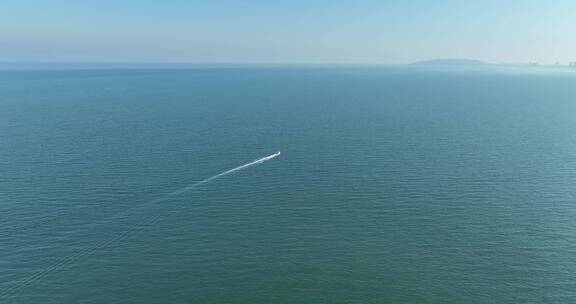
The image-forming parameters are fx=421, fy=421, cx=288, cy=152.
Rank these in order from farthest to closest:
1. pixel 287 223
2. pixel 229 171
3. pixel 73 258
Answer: pixel 229 171
pixel 287 223
pixel 73 258

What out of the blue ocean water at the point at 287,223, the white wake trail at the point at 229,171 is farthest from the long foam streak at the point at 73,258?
the white wake trail at the point at 229,171

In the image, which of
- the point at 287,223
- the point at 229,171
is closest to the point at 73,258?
the point at 287,223

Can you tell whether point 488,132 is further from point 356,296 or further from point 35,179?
point 35,179

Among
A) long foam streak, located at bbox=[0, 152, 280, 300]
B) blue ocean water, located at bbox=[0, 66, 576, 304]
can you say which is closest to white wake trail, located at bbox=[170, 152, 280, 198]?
blue ocean water, located at bbox=[0, 66, 576, 304]

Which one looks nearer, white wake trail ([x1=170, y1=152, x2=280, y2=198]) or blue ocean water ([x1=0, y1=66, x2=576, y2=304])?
blue ocean water ([x1=0, y1=66, x2=576, y2=304])

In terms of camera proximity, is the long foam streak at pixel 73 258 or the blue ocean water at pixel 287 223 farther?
the blue ocean water at pixel 287 223

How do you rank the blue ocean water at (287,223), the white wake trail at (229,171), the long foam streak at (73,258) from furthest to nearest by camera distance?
the white wake trail at (229,171)
the blue ocean water at (287,223)
the long foam streak at (73,258)

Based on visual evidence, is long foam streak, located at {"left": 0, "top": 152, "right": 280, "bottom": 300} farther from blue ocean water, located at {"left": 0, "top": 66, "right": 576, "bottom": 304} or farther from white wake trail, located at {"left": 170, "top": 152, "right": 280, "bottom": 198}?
white wake trail, located at {"left": 170, "top": 152, "right": 280, "bottom": 198}

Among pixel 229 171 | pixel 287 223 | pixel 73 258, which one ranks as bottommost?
pixel 73 258

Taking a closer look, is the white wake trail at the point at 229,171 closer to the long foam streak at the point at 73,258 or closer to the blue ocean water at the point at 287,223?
the blue ocean water at the point at 287,223

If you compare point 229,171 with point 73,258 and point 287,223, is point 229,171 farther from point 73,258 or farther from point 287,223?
point 73,258

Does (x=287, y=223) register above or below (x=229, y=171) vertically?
below
